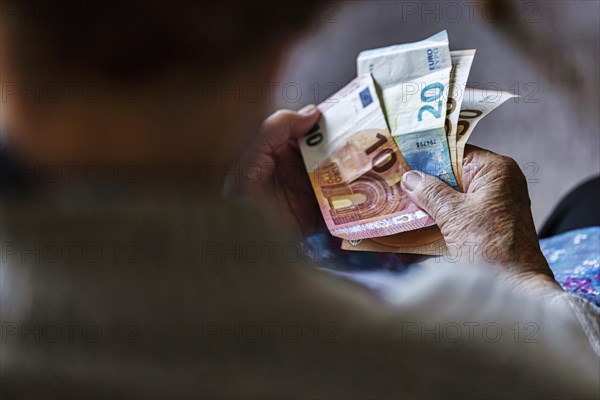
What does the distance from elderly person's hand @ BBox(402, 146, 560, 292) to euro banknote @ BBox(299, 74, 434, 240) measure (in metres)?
0.02

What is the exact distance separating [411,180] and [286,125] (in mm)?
153

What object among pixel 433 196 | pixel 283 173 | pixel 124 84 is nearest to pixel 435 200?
pixel 433 196

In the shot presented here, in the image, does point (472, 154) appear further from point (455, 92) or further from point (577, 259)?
point (577, 259)

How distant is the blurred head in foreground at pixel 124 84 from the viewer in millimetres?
552

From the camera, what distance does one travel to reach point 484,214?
46cm

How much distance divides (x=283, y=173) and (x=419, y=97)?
15cm

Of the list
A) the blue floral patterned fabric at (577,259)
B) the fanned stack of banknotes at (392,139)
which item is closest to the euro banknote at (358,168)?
the fanned stack of banknotes at (392,139)

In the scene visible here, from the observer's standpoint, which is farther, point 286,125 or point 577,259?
point 577,259

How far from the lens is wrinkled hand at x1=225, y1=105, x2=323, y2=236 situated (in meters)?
0.53

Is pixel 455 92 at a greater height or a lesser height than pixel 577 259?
greater

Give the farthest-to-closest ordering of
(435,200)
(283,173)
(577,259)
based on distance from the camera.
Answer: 1. (577,259)
2. (283,173)
3. (435,200)

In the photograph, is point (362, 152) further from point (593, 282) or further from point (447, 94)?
point (593, 282)

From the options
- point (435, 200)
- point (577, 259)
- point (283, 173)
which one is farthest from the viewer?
point (577, 259)

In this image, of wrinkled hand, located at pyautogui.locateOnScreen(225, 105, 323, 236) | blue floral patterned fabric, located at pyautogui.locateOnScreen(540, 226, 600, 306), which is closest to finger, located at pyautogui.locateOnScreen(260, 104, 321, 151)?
wrinkled hand, located at pyautogui.locateOnScreen(225, 105, 323, 236)
